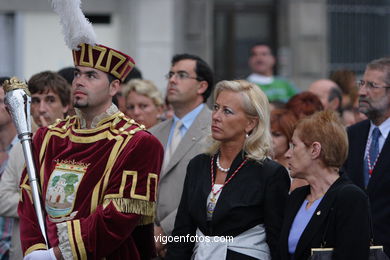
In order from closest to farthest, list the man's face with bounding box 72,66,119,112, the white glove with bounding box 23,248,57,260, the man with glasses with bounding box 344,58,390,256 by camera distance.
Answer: the white glove with bounding box 23,248,57,260 < the man's face with bounding box 72,66,119,112 < the man with glasses with bounding box 344,58,390,256

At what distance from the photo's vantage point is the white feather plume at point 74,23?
5.95 m

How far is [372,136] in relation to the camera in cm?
726

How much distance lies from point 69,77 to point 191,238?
278 cm

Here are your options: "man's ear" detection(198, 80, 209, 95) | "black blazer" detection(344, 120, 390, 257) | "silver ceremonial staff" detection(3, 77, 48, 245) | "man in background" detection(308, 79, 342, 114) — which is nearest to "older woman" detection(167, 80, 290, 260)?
"silver ceremonial staff" detection(3, 77, 48, 245)

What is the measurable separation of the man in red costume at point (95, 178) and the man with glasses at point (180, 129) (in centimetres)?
91

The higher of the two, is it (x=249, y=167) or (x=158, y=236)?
(x=249, y=167)

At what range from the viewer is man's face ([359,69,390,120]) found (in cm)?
723

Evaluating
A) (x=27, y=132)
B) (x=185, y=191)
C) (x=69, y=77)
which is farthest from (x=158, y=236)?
(x=69, y=77)

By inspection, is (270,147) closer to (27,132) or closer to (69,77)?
(27,132)

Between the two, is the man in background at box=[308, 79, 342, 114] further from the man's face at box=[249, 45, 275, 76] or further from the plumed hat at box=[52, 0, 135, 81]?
the plumed hat at box=[52, 0, 135, 81]

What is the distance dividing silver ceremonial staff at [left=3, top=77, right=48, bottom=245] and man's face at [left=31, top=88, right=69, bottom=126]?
1527 mm

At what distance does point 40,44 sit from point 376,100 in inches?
251

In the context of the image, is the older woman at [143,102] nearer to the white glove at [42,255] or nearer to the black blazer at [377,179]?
the black blazer at [377,179]

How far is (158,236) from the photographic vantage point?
6855mm
